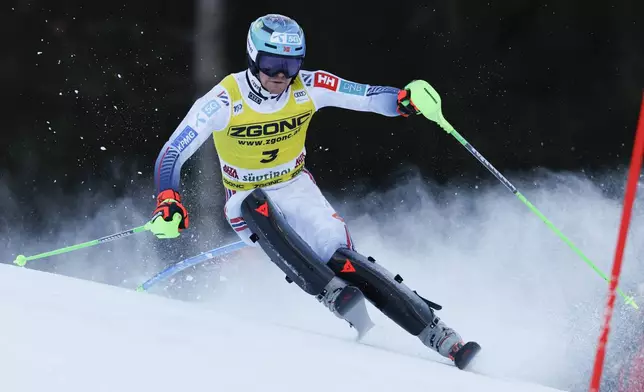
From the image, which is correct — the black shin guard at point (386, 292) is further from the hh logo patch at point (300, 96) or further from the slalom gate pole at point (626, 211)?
the slalom gate pole at point (626, 211)

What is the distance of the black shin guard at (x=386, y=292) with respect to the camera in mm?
3615

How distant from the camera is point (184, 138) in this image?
374 centimetres

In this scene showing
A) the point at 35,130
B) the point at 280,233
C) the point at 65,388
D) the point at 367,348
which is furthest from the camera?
the point at 35,130

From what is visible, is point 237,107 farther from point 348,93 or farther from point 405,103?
point 405,103

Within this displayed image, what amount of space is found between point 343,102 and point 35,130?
3.19m

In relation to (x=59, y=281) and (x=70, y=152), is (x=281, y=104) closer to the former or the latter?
(x=59, y=281)

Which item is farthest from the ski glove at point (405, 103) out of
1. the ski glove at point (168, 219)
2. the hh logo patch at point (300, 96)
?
the ski glove at point (168, 219)

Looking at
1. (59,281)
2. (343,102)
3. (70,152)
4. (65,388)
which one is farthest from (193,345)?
(70,152)

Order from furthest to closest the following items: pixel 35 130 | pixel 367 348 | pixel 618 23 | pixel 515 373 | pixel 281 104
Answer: pixel 35 130 → pixel 618 23 → pixel 515 373 → pixel 281 104 → pixel 367 348

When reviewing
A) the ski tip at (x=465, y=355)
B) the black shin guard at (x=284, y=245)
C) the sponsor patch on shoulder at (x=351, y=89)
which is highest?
the sponsor patch on shoulder at (x=351, y=89)

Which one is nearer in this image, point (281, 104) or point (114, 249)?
point (281, 104)

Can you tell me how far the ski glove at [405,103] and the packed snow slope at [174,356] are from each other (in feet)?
4.46

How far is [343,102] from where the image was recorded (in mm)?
4102

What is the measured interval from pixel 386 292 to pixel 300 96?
3.56 ft
